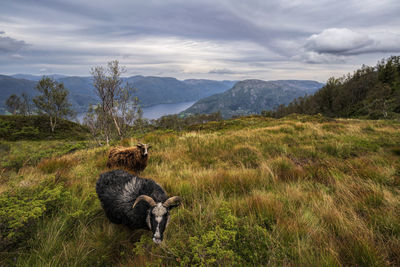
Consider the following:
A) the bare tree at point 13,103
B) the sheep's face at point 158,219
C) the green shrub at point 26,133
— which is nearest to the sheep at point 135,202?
the sheep's face at point 158,219

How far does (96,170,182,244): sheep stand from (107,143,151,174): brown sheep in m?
2.53

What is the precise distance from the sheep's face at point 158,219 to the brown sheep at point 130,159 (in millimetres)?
3727

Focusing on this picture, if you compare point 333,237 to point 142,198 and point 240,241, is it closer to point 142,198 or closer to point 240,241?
point 240,241

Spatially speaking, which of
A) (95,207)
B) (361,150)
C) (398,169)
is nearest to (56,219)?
(95,207)

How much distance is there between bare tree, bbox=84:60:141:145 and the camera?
14883 millimetres

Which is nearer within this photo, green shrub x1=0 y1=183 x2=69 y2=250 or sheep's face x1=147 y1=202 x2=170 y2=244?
green shrub x1=0 y1=183 x2=69 y2=250

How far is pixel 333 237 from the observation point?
8.59 ft

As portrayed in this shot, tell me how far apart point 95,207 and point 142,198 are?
1.30 m

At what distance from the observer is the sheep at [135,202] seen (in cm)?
288

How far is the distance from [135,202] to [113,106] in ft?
48.3

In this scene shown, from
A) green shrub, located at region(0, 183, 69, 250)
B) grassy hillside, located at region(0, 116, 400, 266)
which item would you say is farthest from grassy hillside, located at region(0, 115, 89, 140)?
grassy hillside, located at region(0, 116, 400, 266)

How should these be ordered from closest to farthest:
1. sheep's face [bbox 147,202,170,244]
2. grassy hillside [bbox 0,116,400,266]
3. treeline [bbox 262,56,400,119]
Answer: grassy hillside [bbox 0,116,400,266], sheep's face [bbox 147,202,170,244], treeline [bbox 262,56,400,119]

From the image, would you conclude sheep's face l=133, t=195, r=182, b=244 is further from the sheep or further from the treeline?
the treeline

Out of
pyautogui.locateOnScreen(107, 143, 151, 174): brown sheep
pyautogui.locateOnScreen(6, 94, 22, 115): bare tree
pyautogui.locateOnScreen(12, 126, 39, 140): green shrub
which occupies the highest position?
pyautogui.locateOnScreen(6, 94, 22, 115): bare tree
